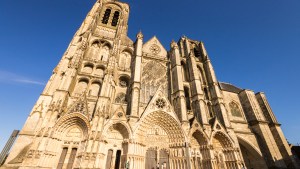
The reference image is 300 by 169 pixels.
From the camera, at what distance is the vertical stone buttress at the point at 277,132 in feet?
49.2

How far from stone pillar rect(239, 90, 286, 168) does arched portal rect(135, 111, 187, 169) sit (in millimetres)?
9223

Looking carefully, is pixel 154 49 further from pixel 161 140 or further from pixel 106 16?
pixel 161 140

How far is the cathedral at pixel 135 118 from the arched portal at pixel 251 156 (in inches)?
3.6

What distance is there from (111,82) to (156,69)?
22.7ft

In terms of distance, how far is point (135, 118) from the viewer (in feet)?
42.7

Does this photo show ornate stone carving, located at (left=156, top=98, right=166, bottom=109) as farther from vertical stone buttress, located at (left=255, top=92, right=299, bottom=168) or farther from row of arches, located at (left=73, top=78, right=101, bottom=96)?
vertical stone buttress, located at (left=255, top=92, right=299, bottom=168)

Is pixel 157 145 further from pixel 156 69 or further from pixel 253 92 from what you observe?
pixel 253 92

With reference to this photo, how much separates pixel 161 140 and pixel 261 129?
11.4 meters

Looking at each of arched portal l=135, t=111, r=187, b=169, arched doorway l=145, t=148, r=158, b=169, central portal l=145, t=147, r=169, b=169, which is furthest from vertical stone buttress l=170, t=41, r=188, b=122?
arched doorway l=145, t=148, r=158, b=169

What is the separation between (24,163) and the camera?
9.19 metres

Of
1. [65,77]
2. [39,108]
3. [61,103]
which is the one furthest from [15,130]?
[65,77]

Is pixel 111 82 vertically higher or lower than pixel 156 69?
lower

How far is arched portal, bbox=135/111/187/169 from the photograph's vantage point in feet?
41.9

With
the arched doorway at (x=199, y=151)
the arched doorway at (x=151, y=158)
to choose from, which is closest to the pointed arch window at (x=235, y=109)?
the arched doorway at (x=199, y=151)
